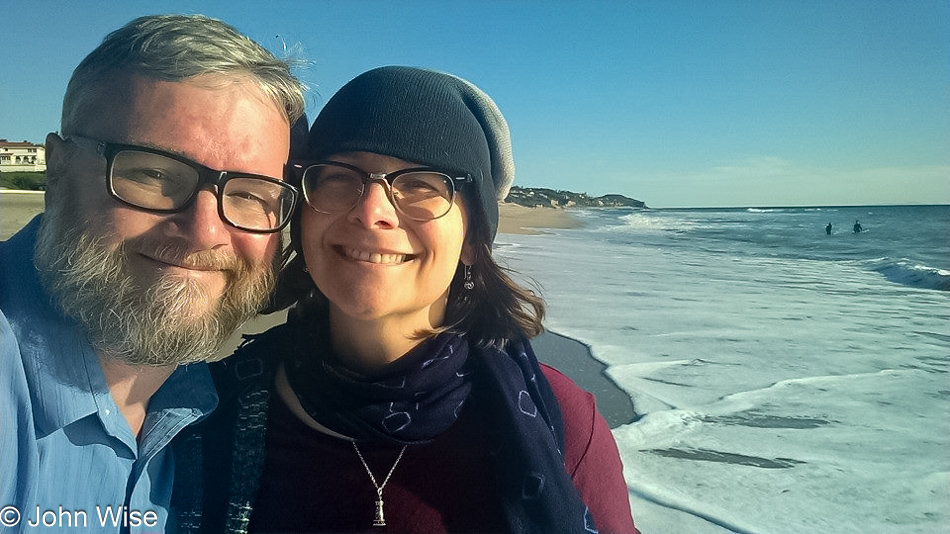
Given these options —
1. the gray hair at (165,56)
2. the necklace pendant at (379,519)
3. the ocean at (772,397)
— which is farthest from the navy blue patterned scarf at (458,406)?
the ocean at (772,397)

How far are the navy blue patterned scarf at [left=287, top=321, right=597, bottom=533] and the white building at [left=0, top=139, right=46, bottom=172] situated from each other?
0.79 metres

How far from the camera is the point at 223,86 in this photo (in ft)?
5.06

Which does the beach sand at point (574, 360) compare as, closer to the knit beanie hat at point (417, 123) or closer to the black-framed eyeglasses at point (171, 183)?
the black-framed eyeglasses at point (171, 183)

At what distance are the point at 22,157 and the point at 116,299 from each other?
0.85 m

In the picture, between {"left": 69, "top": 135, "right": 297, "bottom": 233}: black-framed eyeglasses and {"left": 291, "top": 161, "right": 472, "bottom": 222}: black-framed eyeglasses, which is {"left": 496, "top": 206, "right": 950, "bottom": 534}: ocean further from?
{"left": 69, "top": 135, "right": 297, "bottom": 233}: black-framed eyeglasses

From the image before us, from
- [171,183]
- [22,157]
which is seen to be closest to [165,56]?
[171,183]

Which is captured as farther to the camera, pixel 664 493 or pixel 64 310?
pixel 664 493

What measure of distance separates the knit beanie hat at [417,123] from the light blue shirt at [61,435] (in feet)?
2.43

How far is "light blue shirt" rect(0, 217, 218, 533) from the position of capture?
1.27 m

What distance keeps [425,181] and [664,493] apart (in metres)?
2.09

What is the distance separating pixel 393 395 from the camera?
1.67m

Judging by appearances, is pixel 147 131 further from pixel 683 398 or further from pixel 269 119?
pixel 683 398

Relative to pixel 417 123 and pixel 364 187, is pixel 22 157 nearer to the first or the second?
pixel 364 187

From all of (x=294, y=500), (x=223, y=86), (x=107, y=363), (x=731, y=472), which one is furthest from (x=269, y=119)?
(x=731, y=472)
